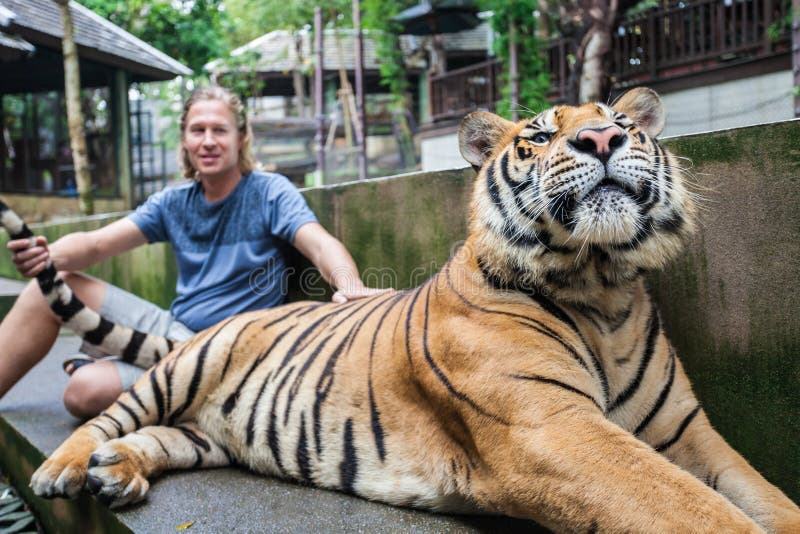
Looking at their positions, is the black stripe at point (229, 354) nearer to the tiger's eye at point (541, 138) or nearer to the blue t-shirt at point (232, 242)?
the blue t-shirt at point (232, 242)

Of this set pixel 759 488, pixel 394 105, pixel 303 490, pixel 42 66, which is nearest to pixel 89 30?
pixel 42 66

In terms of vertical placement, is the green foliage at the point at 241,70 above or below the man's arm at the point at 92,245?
above

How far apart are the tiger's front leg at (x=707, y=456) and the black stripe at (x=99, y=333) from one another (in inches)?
90.8

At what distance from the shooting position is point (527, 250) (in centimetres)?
195

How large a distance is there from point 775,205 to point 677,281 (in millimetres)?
386

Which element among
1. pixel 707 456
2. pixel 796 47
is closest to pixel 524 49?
pixel 796 47

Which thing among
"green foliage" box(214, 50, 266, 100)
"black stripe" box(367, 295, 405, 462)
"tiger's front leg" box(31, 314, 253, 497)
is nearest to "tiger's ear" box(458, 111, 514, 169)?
"black stripe" box(367, 295, 405, 462)

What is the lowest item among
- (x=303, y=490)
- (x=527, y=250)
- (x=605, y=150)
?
(x=303, y=490)

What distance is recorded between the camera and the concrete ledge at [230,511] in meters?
2.11

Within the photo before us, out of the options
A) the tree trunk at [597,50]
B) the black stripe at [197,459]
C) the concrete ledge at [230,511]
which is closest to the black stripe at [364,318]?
the concrete ledge at [230,511]

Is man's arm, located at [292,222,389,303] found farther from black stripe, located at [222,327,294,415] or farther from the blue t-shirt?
black stripe, located at [222,327,294,415]

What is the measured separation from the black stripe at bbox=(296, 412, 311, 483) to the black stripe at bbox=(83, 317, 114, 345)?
121cm

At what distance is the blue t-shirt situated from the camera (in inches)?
139

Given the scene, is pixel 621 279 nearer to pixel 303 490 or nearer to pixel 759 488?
pixel 759 488
